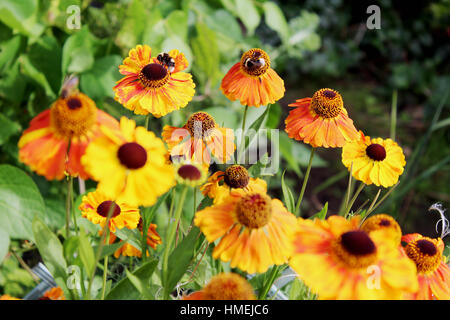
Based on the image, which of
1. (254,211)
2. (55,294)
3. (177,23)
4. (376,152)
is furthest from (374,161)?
(177,23)

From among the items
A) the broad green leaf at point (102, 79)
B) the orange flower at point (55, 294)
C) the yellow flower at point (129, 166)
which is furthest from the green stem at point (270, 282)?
the broad green leaf at point (102, 79)

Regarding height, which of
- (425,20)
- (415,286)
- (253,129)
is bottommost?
(415,286)

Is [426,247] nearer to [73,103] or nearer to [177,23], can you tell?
[73,103]

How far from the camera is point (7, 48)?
36.9 inches

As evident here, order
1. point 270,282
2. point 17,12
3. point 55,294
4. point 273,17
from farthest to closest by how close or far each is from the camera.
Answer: point 273,17, point 17,12, point 55,294, point 270,282

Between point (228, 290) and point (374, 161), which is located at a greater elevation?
point (374, 161)

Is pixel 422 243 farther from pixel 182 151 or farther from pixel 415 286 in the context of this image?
pixel 182 151

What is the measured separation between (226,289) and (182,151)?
165 millimetres

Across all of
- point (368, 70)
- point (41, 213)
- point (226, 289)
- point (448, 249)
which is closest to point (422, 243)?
point (448, 249)

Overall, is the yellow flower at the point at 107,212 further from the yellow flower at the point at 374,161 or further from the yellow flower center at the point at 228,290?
the yellow flower at the point at 374,161

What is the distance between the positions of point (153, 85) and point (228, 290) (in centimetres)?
26

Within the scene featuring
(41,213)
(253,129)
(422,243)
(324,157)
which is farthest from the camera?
(324,157)

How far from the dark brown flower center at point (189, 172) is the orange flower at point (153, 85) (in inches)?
4.5

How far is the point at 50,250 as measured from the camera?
39 centimetres
